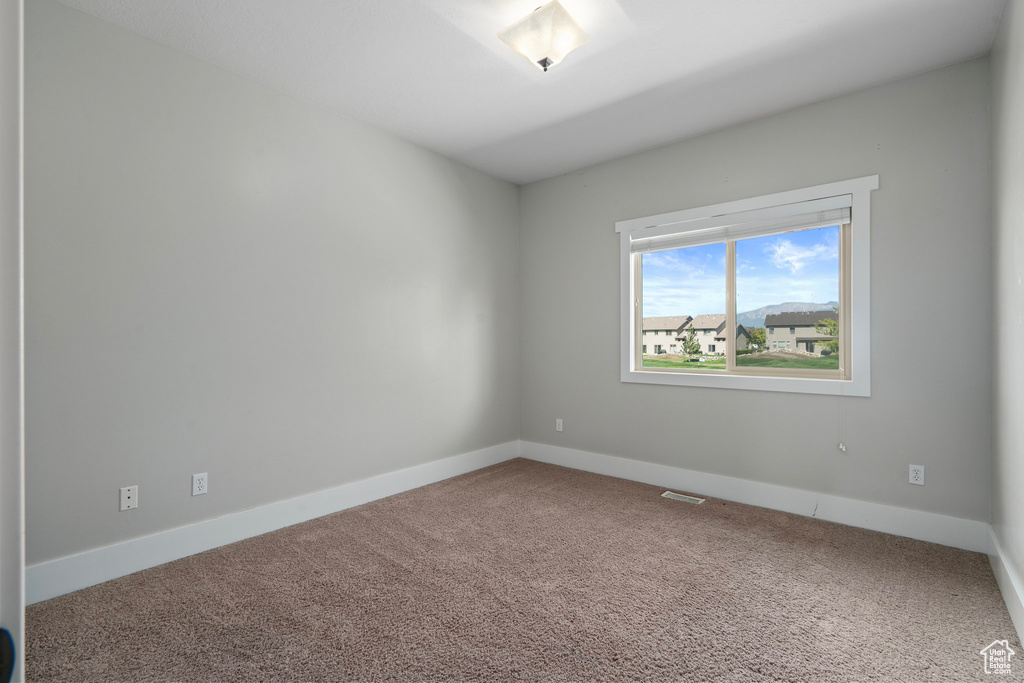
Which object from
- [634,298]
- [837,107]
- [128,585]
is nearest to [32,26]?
[128,585]

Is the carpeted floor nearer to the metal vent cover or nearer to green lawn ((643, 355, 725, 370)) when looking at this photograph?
the metal vent cover

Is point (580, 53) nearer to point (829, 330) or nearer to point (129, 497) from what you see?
point (829, 330)

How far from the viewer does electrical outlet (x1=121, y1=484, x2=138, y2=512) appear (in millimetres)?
2287

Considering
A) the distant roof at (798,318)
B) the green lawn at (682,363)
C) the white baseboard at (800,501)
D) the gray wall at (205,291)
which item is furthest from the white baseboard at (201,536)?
the distant roof at (798,318)

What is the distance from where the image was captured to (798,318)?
10.5 ft

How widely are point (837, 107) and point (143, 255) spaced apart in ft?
12.8

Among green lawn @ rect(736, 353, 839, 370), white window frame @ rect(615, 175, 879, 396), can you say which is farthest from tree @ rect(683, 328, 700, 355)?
green lawn @ rect(736, 353, 839, 370)

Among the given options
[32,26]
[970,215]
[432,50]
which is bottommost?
[970,215]

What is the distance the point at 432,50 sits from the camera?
8.14 ft

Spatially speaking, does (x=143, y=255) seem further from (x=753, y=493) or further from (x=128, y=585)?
(x=753, y=493)

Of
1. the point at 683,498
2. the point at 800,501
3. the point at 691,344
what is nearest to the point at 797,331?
the point at 691,344

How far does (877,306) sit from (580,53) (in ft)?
7.16

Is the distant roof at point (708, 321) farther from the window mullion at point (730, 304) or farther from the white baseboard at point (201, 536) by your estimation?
the white baseboard at point (201, 536)

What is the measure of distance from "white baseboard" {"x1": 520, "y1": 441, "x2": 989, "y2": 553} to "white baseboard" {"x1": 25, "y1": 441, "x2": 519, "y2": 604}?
4.41ft
